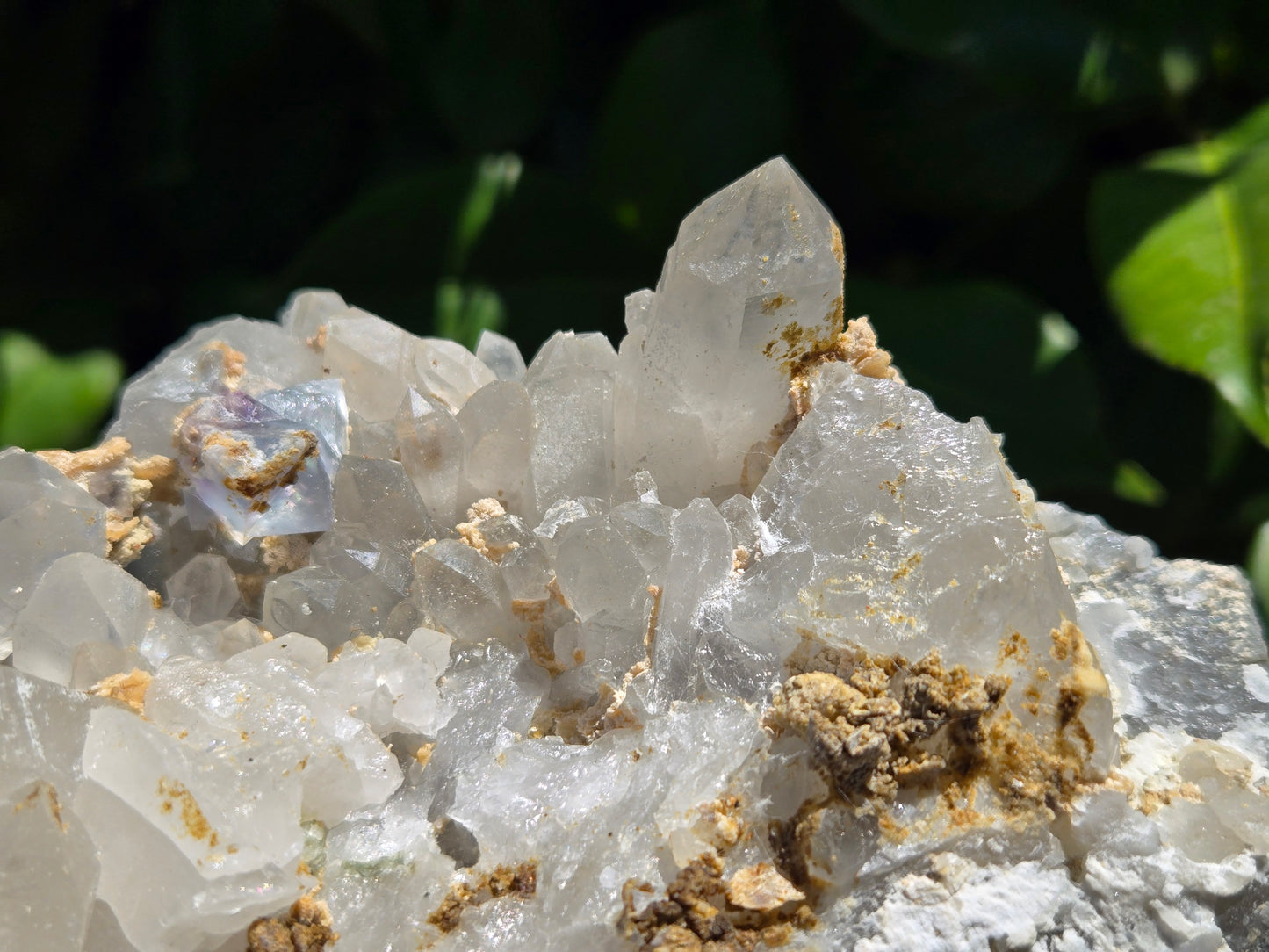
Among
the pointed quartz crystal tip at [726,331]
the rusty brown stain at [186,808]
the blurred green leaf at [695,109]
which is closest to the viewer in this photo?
the rusty brown stain at [186,808]

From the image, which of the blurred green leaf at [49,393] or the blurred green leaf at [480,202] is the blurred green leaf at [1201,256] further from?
the blurred green leaf at [49,393]

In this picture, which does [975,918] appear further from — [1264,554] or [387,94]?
[387,94]

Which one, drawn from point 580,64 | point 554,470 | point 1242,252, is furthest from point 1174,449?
point 554,470

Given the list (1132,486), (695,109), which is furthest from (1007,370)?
(695,109)

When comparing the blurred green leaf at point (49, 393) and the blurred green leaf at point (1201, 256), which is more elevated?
the blurred green leaf at point (1201, 256)

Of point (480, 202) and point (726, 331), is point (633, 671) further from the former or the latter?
point (480, 202)

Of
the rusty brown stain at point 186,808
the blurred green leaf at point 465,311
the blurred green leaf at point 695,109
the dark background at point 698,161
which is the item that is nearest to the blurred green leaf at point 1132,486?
the dark background at point 698,161

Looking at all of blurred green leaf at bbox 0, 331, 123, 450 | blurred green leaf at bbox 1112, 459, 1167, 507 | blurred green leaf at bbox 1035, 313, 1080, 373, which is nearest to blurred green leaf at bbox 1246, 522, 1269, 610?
blurred green leaf at bbox 1112, 459, 1167, 507
